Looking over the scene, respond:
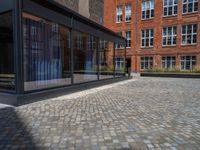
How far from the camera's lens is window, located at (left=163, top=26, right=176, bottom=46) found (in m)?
27.2

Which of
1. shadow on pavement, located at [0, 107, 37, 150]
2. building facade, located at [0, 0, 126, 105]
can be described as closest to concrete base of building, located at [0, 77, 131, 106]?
building facade, located at [0, 0, 126, 105]

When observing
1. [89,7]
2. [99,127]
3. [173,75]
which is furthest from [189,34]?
[99,127]

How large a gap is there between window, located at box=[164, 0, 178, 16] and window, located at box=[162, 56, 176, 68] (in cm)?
618

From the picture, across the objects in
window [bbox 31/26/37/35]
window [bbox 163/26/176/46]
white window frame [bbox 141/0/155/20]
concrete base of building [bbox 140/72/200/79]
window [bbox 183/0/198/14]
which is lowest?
concrete base of building [bbox 140/72/200/79]

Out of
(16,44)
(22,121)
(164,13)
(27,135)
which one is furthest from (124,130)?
(164,13)

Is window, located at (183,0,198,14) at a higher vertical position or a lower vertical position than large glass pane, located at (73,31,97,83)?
higher

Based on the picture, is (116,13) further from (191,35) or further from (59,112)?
(59,112)

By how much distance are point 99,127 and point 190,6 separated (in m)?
26.9

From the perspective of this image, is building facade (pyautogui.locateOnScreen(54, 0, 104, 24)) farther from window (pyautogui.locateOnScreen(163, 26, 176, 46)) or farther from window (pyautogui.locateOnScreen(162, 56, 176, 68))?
window (pyautogui.locateOnScreen(162, 56, 176, 68))

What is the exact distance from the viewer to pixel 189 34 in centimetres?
2611

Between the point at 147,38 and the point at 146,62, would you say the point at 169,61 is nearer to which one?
the point at 146,62

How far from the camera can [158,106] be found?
686 cm

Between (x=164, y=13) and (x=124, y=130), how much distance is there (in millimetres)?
27219

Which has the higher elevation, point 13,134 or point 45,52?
point 45,52
